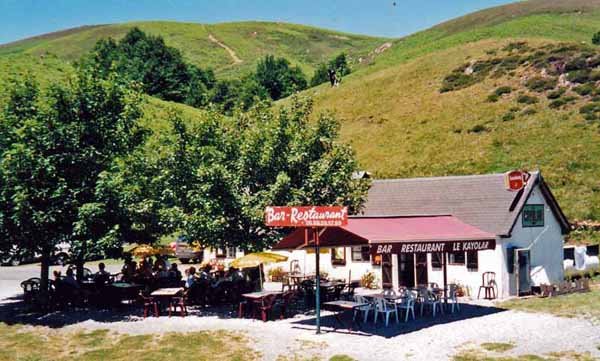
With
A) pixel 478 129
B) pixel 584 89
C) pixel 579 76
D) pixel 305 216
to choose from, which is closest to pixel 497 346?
pixel 305 216

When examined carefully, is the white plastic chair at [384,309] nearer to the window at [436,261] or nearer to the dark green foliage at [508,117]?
the window at [436,261]

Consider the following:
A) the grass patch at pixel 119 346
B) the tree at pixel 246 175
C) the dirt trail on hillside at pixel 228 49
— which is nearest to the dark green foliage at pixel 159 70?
the dirt trail on hillside at pixel 228 49

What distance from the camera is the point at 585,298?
1037 inches

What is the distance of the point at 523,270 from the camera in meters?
29.0

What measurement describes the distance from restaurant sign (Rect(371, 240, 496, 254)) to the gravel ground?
90.5 inches

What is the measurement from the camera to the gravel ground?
18.0 meters

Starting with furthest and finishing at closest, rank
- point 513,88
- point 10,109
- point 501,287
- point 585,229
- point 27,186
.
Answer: point 513,88 < point 585,229 < point 501,287 < point 10,109 < point 27,186

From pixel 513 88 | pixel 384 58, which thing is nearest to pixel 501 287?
pixel 513 88

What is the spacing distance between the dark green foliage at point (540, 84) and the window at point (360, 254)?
47.1 m

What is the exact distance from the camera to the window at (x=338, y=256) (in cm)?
3250

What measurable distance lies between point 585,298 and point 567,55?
58056 millimetres

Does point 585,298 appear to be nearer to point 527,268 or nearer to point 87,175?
point 527,268

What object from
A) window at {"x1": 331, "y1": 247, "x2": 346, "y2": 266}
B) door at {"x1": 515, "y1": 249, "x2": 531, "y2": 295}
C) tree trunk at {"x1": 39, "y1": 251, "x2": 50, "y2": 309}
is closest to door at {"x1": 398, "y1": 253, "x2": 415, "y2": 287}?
window at {"x1": 331, "y1": 247, "x2": 346, "y2": 266}

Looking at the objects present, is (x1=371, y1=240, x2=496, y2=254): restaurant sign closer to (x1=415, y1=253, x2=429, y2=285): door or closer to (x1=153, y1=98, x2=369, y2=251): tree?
(x1=153, y1=98, x2=369, y2=251): tree
